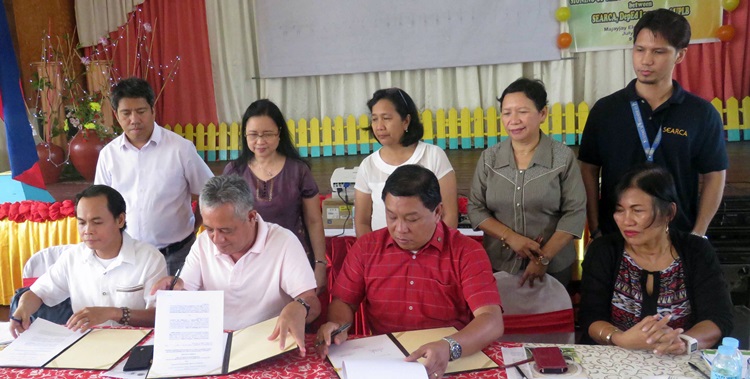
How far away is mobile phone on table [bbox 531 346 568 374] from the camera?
1604 mm

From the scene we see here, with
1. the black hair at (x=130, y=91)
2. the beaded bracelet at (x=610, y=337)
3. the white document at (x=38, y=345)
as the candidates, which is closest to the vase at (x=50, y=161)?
the black hair at (x=130, y=91)

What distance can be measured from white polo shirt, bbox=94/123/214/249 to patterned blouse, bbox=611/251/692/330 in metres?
1.81

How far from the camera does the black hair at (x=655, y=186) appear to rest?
6.49 feet

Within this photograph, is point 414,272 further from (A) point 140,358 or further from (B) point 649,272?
(A) point 140,358

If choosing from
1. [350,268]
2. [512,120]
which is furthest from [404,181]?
[512,120]

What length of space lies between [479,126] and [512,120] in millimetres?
4329

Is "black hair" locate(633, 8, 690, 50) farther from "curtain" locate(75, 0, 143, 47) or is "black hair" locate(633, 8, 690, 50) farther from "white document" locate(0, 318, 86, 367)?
"curtain" locate(75, 0, 143, 47)

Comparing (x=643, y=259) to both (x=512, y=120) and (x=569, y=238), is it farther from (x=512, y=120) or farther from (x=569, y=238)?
(x=512, y=120)

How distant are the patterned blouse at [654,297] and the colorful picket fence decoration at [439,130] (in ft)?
15.0

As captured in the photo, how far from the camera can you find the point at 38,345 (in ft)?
6.02

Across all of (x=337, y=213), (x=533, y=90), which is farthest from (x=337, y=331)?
(x=337, y=213)

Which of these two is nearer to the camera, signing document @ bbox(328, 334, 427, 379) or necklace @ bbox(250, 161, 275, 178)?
signing document @ bbox(328, 334, 427, 379)

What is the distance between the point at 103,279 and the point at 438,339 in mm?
Answer: 1222

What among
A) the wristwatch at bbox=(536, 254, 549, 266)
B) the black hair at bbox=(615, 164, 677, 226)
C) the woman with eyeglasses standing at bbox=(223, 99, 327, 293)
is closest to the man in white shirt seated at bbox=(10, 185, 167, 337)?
the woman with eyeglasses standing at bbox=(223, 99, 327, 293)
